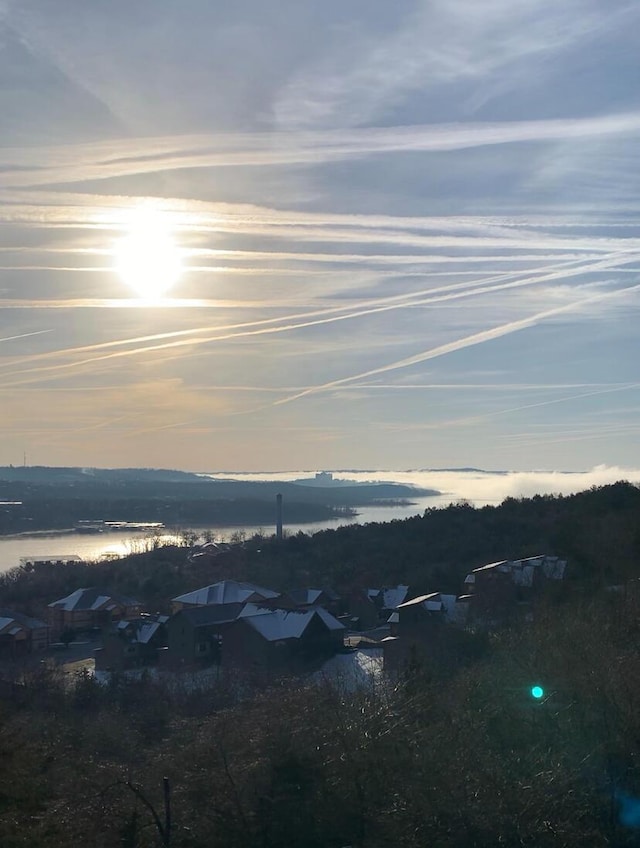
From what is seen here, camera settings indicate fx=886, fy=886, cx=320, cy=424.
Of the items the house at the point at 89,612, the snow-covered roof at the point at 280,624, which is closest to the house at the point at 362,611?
the snow-covered roof at the point at 280,624

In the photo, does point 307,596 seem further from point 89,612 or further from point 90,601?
point 90,601

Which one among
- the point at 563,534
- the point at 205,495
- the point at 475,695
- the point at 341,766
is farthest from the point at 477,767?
the point at 205,495

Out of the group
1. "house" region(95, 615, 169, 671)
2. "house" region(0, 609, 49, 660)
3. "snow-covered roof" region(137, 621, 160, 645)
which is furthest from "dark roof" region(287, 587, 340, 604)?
"house" region(0, 609, 49, 660)

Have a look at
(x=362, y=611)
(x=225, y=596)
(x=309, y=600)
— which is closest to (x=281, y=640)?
(x=309, y=600)

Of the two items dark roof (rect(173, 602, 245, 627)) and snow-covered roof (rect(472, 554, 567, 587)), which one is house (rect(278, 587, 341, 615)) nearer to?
dark roof (rect(173, 602, 245, 627))

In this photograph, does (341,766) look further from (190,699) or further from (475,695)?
(190,699)

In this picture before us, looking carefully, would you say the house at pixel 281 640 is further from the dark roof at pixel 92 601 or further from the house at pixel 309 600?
the dark roof at pixel 92 601

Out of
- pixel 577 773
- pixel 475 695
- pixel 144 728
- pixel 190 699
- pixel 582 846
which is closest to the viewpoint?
pixel 582 846
